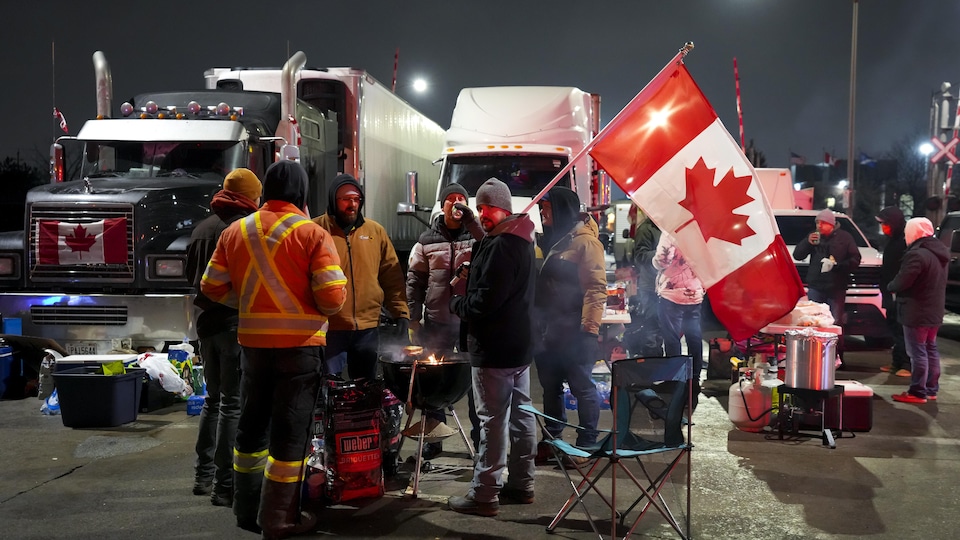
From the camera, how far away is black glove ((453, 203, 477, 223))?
21.4ft

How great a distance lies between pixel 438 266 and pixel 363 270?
0.76 m

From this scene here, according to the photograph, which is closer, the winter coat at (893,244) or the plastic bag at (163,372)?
the plastic bag at (163,372)

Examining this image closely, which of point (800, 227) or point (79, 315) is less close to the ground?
point (800, 227)

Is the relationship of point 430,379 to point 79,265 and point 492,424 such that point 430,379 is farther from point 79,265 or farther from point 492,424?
point 79,265

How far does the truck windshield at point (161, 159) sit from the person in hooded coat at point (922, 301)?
23.7 feet

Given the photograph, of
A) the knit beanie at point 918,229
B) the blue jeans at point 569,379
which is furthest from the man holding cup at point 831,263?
the blue jeans at point 569,379

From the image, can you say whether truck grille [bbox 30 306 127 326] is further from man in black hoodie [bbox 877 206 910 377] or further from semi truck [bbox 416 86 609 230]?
man in black hoodie [bbox 877 206 910 377]

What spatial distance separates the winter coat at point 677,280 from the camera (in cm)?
875

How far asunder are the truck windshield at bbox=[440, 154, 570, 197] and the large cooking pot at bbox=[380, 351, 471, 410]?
6.19 metres

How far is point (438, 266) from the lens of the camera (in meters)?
6.90

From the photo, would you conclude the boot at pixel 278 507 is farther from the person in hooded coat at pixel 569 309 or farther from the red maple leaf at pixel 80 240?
the red maple leaf at pixel 80 240

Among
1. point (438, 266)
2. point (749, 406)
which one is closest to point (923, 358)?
point (749, 406)

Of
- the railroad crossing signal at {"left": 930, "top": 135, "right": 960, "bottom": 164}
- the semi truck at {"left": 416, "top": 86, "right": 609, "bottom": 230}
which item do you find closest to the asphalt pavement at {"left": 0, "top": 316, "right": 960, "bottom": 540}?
the semi truck at {"left": 416, "top": 86, "right": 609, "bottom": 230}

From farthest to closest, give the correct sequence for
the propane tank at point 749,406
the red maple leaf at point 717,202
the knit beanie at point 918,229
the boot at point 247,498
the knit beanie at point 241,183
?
the knit beanie at point 918,229 → the propane tank at point 749,406 → the knit beanie at point 241,183 → the boot at point 247,498 → the red maple leaf at point 717,202
